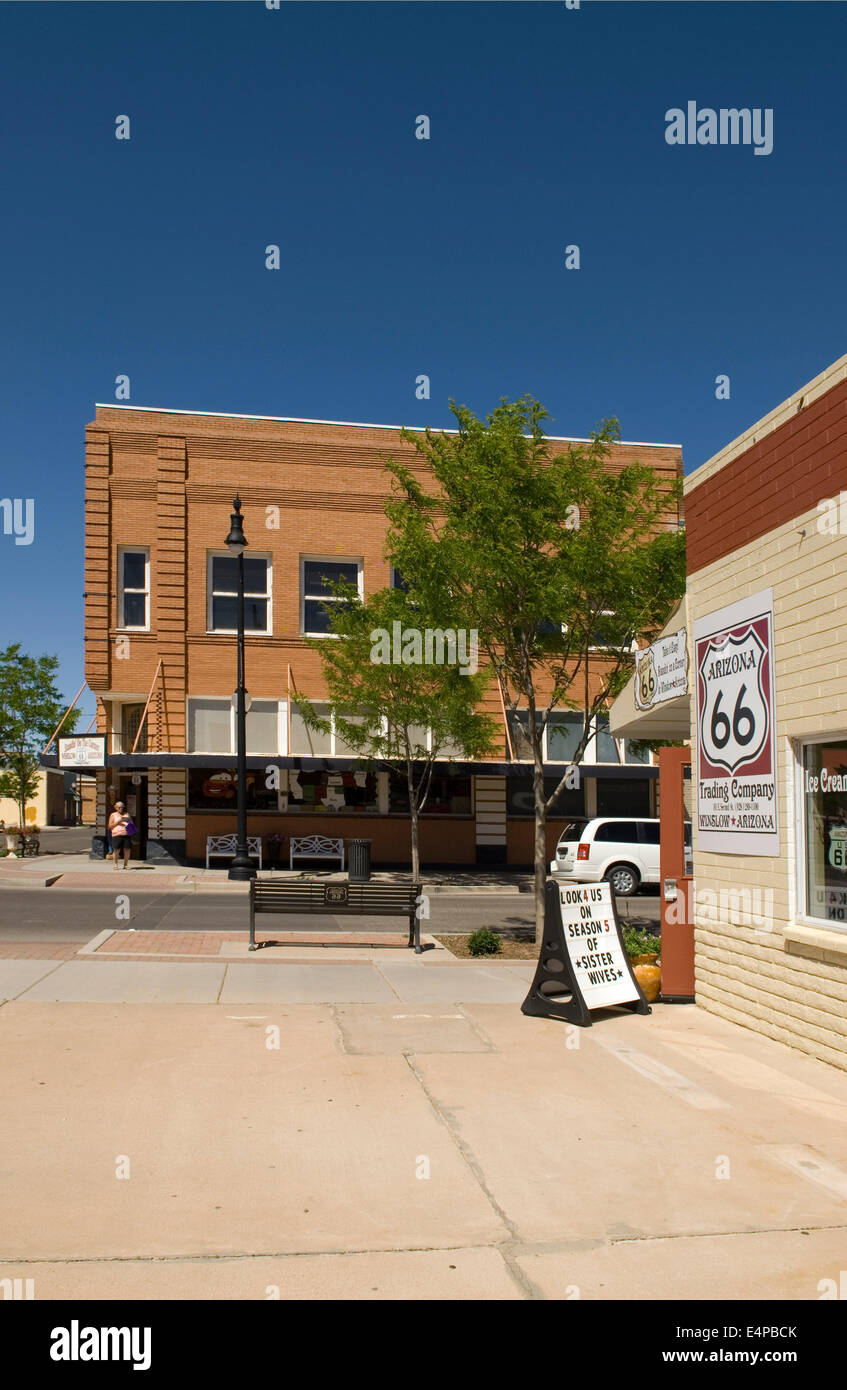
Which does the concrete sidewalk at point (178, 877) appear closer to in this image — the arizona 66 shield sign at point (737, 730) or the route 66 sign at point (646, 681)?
the route 66 sign at point (646, 681)

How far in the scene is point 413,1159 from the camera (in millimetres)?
5656

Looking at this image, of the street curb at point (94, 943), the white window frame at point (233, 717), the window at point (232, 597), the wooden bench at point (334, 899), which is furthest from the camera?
the window at point (232, 597)

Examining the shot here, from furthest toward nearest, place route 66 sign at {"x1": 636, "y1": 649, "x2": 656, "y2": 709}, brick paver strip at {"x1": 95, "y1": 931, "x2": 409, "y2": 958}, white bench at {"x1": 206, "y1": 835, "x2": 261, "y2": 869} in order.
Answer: white bench at {"x1": 206, "y1": 835, "x2": 261, "y2": 869}, brick paver strip at {"x1": 95, "y1": 931, "x2": 409, "y2": 958}, route 66 sign at {"x1": 636, "y1": 649, "x2": 656, "y2": 709}

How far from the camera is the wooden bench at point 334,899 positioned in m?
13.2

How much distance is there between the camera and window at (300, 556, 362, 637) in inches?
1115

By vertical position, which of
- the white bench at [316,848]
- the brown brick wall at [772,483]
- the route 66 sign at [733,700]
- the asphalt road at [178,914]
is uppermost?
the brown brick wall at [772,483]

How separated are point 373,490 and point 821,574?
21.8 m

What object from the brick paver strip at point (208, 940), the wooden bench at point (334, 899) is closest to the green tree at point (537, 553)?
the wooden bench at point (334, 899)

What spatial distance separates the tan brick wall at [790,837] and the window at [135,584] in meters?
20.8

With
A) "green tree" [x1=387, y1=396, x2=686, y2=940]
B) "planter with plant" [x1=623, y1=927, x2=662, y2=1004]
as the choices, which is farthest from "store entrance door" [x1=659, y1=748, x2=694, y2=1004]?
"green tree" [x1=387, y1=396, x2=686, y2=940]

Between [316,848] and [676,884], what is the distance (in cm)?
1700

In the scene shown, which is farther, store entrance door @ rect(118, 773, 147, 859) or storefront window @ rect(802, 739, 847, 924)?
store entrance door @ rect(118, 773, 147, 859)

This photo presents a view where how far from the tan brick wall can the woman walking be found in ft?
55.8

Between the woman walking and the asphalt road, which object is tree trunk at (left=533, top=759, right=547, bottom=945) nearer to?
the asphalt road
